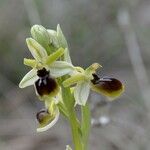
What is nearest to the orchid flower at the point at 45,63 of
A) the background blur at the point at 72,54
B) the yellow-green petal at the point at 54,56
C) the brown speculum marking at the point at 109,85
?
the yellow-green petal at the point at 54,56

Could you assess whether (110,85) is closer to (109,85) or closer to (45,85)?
(109,85)

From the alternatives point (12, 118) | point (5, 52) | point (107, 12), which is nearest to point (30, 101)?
point (12, 118)

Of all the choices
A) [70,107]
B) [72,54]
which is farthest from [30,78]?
[72,54]

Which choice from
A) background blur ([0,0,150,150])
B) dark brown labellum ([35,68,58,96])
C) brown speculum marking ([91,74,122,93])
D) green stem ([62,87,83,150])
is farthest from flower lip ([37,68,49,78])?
background blur ([0,0,150,150])

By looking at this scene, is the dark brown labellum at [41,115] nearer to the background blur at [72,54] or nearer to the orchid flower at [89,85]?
the orchid flower at [89,85]

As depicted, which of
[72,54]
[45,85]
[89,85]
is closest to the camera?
[45,85]

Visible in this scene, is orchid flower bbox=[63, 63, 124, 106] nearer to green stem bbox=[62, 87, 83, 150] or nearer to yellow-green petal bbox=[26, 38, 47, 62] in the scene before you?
green stem bbox=[62, 87, 83, 150]
